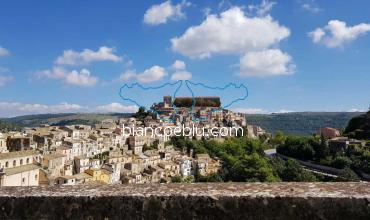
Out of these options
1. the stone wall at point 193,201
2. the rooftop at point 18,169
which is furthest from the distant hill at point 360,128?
the stone wall at point 193,201

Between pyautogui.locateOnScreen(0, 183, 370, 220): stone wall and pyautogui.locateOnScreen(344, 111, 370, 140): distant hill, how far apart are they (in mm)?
101801

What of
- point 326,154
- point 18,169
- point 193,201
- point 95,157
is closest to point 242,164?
point 326,154

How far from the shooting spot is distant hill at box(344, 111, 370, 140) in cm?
10012

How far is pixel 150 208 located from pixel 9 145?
254ft

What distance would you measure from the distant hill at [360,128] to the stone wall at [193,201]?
101801mm

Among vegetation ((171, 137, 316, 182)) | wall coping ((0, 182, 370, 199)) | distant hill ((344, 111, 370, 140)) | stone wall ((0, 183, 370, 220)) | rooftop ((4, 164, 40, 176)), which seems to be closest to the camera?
stone wall ((0, 183, 370, 220))

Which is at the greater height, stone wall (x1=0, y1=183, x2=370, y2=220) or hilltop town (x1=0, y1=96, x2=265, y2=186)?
Answer: stone wall (x1=0, y1=183, x2=370, y2=220)

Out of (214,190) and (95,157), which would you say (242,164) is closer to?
(95,157)

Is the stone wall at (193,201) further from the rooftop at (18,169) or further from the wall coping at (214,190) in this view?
the rooftop at (18,169)

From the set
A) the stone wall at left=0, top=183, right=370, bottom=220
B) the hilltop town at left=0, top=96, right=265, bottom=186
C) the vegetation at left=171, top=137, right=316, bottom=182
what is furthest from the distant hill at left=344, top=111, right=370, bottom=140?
the stone wall at left=0, top=183, right=370, bottom=220

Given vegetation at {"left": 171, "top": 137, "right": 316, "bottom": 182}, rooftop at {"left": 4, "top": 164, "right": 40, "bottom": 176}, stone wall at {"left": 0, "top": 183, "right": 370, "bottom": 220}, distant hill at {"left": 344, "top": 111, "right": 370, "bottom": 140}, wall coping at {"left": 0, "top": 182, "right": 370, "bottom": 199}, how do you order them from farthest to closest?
1. distant hill at {"left": 344, "top": 111, "right": 370, "bottom": 140}
2. vegetation at {"left": 171, "top": 137, "right": 316, "bottom": 182}
3. rooftop at {"left": 4, "top": 164, "right": 40, "bottom": 176}
4. wall coping at {"left": 0, "top": 182, "right": 370, "bottom": 199}
5. stone wall at {"left": 0, "top": 183, "right": 370, "bottom": 220}

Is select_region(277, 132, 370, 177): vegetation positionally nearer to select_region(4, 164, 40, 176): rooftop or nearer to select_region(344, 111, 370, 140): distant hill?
select_region(344, 111, 370, 140): distant hill

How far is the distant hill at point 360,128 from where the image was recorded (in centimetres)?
10012

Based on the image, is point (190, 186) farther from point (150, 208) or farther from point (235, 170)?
point (235, 170)
